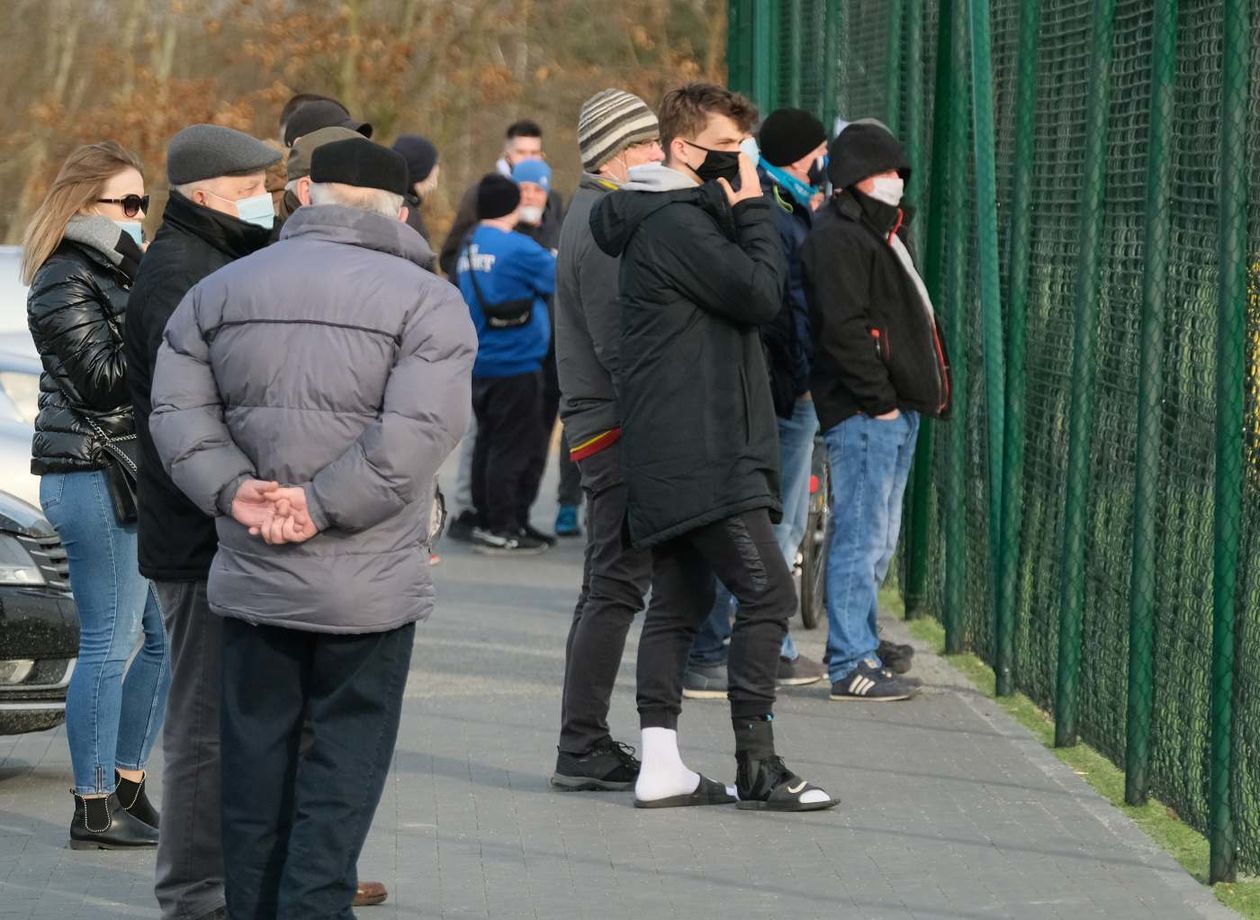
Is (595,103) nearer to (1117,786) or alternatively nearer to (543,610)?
(1117,786)

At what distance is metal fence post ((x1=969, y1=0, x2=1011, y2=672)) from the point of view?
7906 millimetres

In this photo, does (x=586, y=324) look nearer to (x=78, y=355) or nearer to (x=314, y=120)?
(x=314, y=120)

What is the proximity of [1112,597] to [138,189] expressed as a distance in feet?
10.4

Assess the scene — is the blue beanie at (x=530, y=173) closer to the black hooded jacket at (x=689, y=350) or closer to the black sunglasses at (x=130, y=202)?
the black hooded jacket at (x=689, y=350)

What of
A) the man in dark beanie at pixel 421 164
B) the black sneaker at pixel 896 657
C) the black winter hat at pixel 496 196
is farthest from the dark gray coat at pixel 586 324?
the black winter hat at pixel 496 196

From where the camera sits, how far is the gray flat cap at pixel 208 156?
196 inches

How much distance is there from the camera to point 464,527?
12109 mm

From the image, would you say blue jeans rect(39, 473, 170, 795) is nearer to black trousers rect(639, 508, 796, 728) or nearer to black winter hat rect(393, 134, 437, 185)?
black trousers rect(639, 508, 796, 728)

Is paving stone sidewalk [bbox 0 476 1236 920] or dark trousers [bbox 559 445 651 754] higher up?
dark trousers [bbox 559 445 651 754]

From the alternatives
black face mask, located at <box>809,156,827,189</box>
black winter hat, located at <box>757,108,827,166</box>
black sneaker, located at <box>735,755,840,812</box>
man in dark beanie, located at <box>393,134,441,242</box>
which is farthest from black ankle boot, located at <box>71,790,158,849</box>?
man in dark beanie, located at <box>393,134,441,242</box>

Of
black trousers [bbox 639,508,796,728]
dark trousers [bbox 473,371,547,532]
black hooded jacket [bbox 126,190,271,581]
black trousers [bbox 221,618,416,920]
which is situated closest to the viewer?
black trousers [bbox 221,618,416,920]

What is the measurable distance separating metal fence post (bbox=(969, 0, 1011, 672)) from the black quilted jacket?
3.42m

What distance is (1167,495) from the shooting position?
6.12 m

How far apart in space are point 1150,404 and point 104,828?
3.05m
